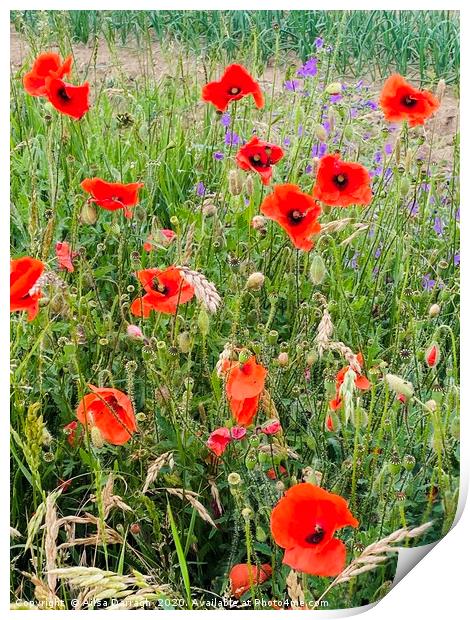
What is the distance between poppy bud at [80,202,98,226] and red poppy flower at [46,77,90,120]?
0.13 m

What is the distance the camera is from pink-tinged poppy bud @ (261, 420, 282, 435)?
4.81 feet

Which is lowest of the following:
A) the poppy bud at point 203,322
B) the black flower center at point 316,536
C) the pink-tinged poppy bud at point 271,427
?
the black flower center at point 316,536

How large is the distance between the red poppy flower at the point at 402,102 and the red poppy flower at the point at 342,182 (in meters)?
0.09

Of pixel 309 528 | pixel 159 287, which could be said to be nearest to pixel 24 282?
pixel 159 287

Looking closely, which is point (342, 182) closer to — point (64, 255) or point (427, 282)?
point (427, 282)

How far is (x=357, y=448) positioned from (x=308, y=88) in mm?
509

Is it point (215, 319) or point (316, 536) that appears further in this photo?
point (215, 319)

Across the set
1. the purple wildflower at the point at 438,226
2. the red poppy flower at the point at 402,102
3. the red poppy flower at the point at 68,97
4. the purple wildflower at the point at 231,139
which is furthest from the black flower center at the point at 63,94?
the purple wildflower at the point at 438,226

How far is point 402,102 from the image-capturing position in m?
1.53

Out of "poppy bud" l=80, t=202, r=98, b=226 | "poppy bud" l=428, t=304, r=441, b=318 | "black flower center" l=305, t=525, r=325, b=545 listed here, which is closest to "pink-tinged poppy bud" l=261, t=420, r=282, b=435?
"black flower center" l=305, t=525, r=325, b=545

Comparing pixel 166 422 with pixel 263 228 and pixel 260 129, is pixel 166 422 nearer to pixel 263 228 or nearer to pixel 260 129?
pixel 263 228

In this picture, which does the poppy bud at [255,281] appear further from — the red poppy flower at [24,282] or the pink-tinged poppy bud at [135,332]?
the red poppy flower at [24,282]

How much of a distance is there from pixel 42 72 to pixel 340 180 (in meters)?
0.43

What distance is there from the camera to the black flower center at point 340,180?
4.99ft
